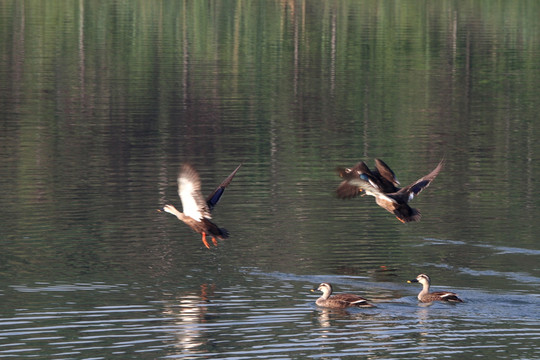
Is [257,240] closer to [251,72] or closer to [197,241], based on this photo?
[197,241]

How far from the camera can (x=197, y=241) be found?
28.1 m

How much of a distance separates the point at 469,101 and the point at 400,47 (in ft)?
60.5

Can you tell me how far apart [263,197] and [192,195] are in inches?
388

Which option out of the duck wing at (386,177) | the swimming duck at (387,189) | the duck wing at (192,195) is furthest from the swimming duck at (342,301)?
the duck wing at (386,177)

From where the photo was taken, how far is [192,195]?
22781mm

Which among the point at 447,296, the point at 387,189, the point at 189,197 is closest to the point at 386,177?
the point at 387,189

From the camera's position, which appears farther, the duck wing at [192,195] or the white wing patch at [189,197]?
the white wing patch at [189,197]

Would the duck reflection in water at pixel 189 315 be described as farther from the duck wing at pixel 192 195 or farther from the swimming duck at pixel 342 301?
the swimming duck at pixel 342 301

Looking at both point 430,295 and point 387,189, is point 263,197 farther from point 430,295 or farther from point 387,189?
point 430,295

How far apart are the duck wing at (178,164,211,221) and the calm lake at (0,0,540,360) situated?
1577 mm

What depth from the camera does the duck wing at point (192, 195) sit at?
22.0 metres

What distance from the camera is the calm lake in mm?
21047

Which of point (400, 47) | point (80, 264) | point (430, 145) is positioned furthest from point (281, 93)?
point (80, 264)

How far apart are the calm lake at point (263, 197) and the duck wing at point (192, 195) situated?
Result: 158cm
